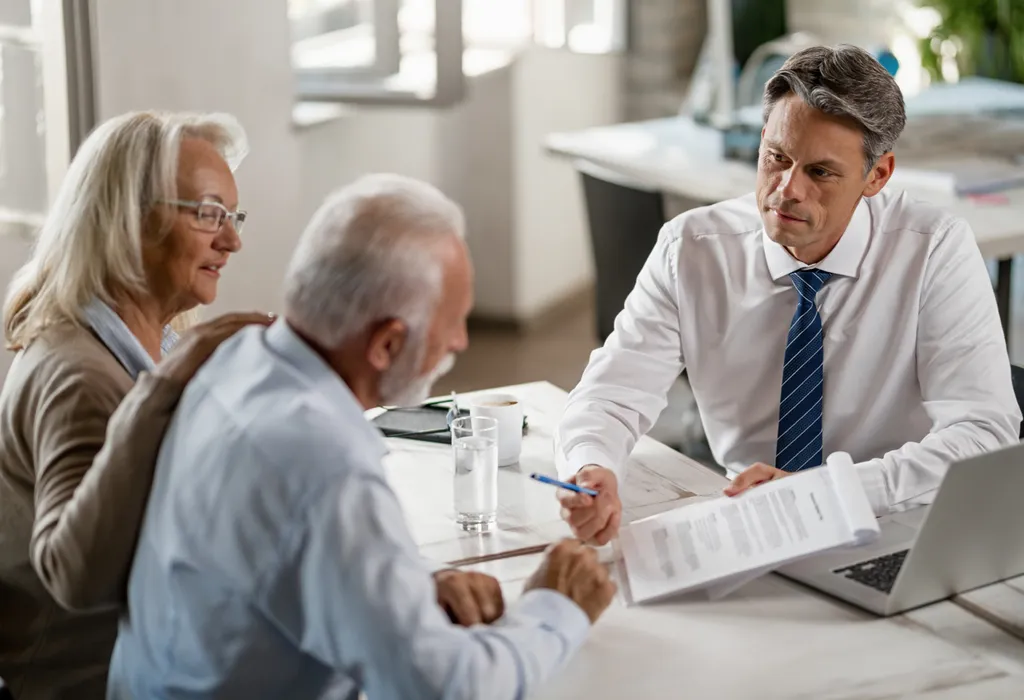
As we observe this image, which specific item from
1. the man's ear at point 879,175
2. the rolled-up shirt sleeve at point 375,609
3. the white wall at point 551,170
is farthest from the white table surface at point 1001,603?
the white wall at point 551,170

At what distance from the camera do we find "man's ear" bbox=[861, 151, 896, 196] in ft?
6.45

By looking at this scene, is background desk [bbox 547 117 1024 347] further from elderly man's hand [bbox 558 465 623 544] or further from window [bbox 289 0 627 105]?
elderly man's hand [bbox 558 465 623 544]

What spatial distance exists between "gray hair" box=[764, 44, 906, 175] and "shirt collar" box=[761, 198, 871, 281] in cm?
14

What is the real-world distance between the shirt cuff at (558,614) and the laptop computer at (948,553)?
35 centimetres

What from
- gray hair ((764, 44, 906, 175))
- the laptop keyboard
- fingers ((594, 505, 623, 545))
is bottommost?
the laptop keyboard

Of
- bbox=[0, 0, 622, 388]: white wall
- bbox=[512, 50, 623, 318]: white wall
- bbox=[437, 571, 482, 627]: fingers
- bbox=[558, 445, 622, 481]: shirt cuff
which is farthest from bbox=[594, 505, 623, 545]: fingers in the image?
bbox=[512, 50, 623, 318]: white wall

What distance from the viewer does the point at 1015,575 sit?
1516mm

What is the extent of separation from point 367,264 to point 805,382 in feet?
3.47

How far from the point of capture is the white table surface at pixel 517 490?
5.36 feet

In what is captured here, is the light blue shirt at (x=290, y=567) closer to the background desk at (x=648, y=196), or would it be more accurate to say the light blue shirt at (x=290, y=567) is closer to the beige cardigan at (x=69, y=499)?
the beige cardigan at (x=69, y=499)

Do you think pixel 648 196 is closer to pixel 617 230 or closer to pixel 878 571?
pixel 617 230

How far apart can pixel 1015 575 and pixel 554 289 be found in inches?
165

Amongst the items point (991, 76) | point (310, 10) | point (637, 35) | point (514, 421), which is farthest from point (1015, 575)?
point (637, 35)

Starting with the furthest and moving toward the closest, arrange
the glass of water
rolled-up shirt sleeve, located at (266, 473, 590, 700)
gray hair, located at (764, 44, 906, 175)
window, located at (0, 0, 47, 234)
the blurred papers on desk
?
the blurred papers on desk, window, located at (0, 0, 47, 234), gray hair, located at (764, 44, 906, 175), the glass of water, rolled-up shirt sleeve, located at (266, 473, 590, 700)
